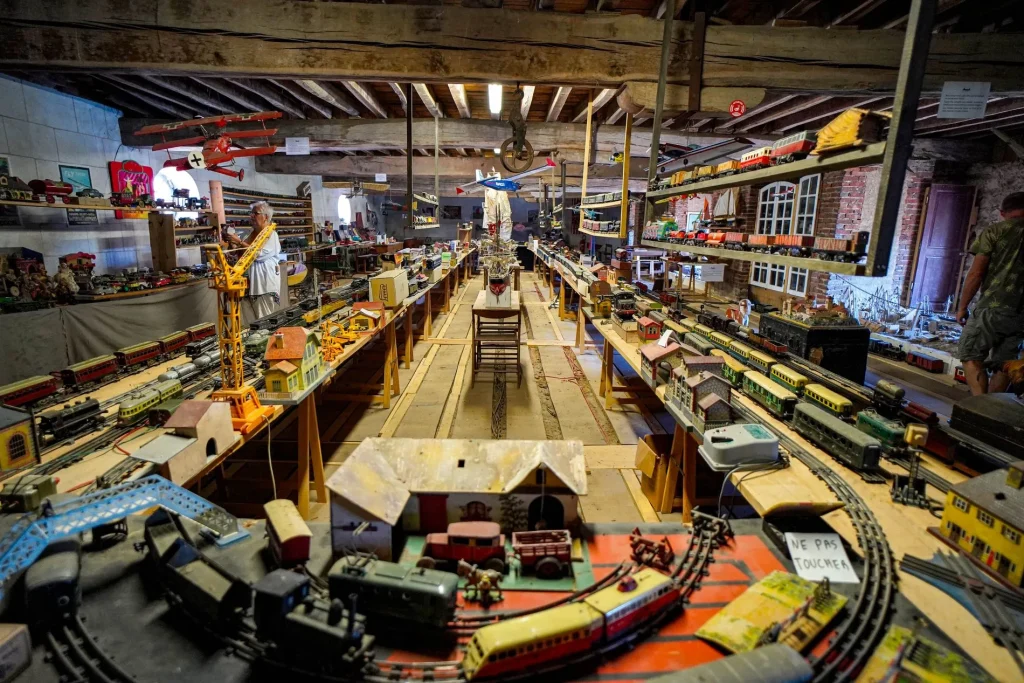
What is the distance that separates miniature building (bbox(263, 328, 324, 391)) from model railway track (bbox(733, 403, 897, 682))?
4.10 m

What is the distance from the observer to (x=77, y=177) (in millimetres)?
7578

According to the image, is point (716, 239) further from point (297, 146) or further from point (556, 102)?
point (297, 146)

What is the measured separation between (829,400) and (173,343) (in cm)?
686

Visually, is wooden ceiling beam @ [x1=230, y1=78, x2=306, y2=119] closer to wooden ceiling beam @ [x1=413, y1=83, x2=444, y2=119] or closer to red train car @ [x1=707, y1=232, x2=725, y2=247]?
wooden ceiling beam @ [x1=413, y1=83, x2=444, y2=119]

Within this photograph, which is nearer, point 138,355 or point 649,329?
point 138,355

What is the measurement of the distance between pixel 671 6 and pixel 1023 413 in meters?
3.83

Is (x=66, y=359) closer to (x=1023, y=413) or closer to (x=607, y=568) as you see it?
(x=607, y=568)

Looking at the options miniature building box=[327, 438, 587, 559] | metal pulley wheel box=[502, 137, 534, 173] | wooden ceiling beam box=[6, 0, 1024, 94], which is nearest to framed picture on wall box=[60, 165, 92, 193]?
wooden ceiling beam box=[6, 0, 1024, 94]

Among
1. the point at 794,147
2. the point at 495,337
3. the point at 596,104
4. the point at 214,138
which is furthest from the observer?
the point at 495,337

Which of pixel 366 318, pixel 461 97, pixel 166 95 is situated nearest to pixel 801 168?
pixel 461 97

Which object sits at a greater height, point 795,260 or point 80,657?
point 795,260

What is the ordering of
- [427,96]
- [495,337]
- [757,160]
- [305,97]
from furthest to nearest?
[495,337]
[305,97]
[427,96]
[757,160]

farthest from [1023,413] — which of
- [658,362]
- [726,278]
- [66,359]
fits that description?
[726,278]

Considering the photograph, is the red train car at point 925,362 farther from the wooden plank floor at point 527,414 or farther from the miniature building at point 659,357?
the miniature building at point 659,357
